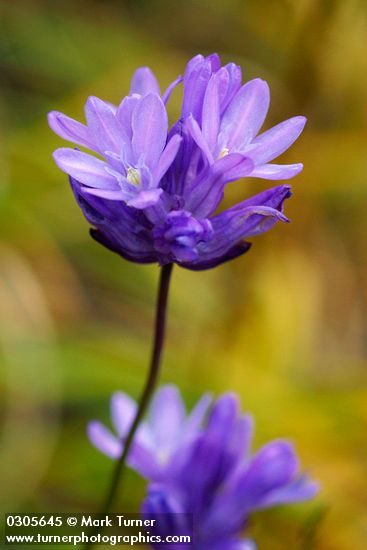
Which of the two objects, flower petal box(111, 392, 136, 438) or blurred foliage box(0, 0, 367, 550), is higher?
blurred foliage box(0, 0, 367, 550)

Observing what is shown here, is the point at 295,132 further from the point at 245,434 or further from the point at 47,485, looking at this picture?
the point at 47,485

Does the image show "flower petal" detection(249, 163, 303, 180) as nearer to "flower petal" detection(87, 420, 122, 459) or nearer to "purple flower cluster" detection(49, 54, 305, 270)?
"purple flower cluster" detection(49, 54, 305, 270)

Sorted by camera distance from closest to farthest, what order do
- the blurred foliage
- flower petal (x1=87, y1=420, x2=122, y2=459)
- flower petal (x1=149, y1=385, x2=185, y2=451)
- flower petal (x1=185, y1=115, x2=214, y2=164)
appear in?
flower petal (x1=185, y1=115, x2=214, y2=164)
flower petal (x1=87, y1=420, x2=122, y2=459)
flower petal (x1=149, y1=385, x2=185, y2=451)
the blurred foliage

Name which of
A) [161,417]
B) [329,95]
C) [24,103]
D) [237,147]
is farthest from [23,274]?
[237,147]

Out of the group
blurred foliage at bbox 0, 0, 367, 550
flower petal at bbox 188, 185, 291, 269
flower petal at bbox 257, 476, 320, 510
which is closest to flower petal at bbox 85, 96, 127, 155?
flower petal at bbox 188, 185, 291, 269

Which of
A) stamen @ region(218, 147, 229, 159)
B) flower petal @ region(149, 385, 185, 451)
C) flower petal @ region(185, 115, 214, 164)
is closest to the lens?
flower petal @ region(185, 115, 214, 164)
